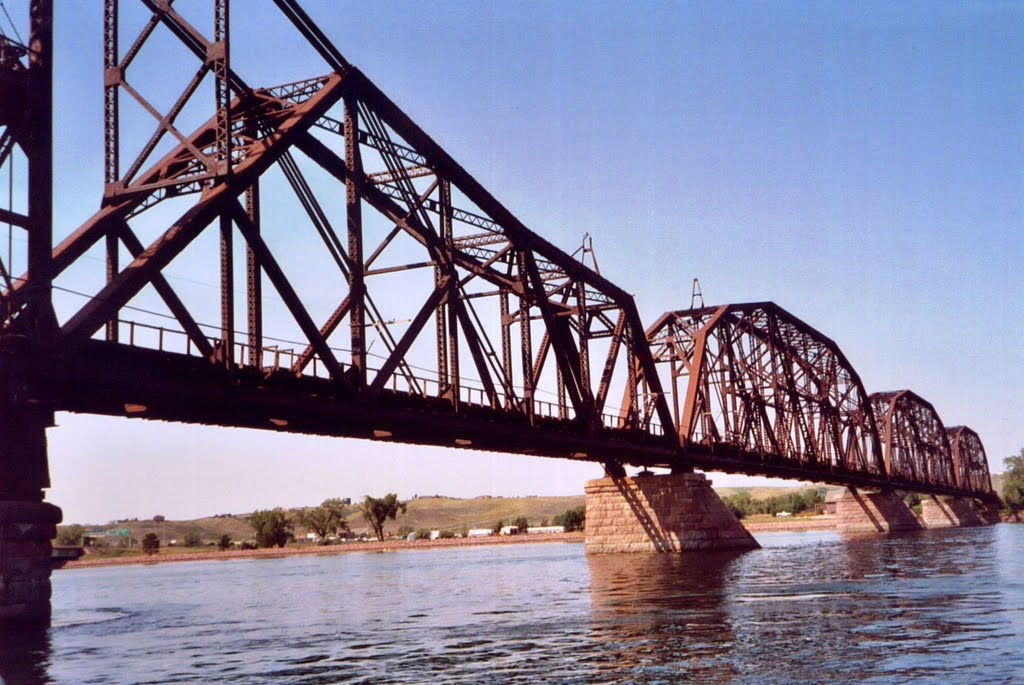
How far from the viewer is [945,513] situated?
175250mm

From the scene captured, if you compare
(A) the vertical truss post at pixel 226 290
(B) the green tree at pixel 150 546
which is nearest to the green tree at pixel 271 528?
(B) the green tree at pixel 150 546

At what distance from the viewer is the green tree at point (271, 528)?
191875 mm

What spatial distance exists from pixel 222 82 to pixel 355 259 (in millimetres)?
9363

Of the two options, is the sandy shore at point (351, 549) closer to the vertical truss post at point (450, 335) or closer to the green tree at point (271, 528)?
the green tree at point (271, 528)

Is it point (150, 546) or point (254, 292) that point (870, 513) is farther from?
point (150, 546)

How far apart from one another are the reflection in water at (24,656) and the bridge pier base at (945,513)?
544ft

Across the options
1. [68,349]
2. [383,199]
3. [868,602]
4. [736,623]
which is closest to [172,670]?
[68,349]

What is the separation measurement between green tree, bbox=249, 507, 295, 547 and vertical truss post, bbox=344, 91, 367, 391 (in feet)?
512

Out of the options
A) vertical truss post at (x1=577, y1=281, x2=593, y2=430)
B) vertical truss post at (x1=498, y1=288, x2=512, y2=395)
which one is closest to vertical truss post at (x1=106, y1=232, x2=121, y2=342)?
vertical truss post at (x1=498, y1=288, x2=512, y2=395)

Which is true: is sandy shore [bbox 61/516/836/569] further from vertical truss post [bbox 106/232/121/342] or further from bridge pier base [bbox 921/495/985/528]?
vertical truss post [bbox 106/232/121/342]

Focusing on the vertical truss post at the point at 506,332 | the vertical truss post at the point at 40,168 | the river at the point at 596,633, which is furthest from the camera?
the vertical truss post at the point at 506,332

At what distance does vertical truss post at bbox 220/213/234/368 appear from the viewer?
36.8m

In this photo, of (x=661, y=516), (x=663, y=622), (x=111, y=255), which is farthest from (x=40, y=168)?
(x=661, y=516)

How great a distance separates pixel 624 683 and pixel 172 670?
11923mm
